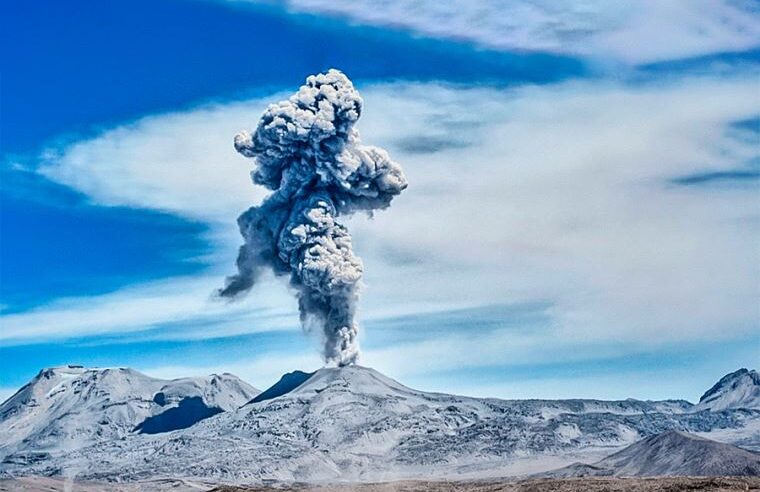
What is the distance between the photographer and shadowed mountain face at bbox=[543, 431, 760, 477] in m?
152

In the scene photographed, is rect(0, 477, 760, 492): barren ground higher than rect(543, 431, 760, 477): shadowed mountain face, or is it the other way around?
rect(543, 431, 760, 477): shadowed mountain face

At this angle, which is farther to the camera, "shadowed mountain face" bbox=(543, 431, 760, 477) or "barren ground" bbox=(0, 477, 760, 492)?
"shadowed mountain face" bbox=(543, 431, 760, 477)

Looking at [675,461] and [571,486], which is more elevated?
[675,461]

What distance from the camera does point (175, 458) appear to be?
19662 cm

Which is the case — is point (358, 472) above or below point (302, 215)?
below

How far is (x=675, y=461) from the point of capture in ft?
531

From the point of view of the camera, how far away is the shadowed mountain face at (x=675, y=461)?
15188 centimetres

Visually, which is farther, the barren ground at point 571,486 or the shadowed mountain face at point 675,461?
the shadowed mountain face at point 675,461

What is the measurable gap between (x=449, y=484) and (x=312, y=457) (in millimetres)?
84245

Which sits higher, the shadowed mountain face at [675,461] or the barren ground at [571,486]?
the shadowed mountain face at [675,461]

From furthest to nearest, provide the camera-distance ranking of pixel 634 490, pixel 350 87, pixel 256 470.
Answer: pixel 350 87, pixel 256 470, pixel 634 490

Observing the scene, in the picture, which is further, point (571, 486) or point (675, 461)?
point (675, 461)

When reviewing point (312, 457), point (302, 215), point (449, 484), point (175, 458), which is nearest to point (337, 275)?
point (302, 215)

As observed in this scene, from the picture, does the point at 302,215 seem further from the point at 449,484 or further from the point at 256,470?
the point at 449,484
